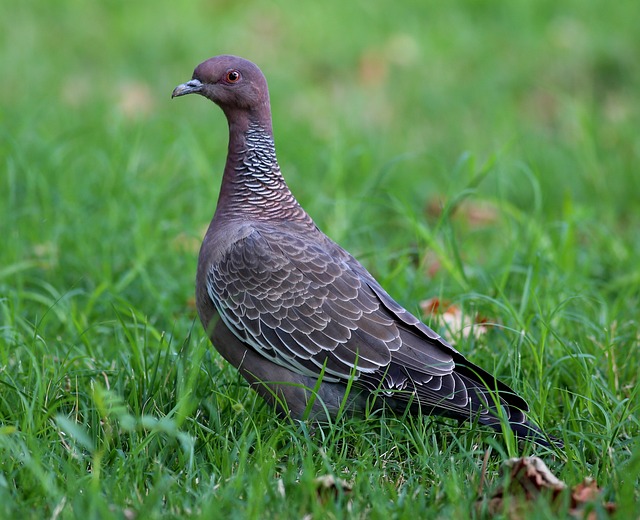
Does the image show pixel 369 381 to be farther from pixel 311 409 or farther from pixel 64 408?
pixel 64 408

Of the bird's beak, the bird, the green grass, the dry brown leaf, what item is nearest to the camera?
the dry brown leaf

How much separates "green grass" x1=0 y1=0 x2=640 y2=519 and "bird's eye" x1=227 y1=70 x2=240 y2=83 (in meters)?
0.99

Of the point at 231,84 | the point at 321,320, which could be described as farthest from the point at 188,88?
the point at 321,320

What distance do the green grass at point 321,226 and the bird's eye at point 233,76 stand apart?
39.0 inches

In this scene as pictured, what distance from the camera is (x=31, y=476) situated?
8.93 ft

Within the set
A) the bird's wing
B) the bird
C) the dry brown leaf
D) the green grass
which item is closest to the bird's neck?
the bird

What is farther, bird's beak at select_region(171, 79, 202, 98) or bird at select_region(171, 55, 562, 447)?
bird's beak at select_region(171, 79, 202, 98)

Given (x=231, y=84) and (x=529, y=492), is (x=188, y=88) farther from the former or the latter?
(x=529, y=492)

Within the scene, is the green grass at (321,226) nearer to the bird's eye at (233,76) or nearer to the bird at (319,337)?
the bird at (319,337)

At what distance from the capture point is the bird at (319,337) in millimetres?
3232

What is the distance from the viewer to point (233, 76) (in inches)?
145

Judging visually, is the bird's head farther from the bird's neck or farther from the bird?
the bird

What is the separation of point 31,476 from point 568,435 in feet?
5.76

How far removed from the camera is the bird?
3.23 m
